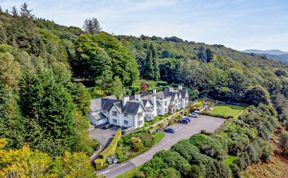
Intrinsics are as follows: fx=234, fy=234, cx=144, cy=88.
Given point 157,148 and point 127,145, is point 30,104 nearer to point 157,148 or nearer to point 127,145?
point 127,145

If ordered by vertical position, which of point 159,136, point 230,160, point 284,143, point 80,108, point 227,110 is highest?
point 80,108

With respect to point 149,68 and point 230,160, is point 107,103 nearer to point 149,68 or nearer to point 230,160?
point 230,160

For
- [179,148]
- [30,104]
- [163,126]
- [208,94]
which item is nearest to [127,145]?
[179,148]

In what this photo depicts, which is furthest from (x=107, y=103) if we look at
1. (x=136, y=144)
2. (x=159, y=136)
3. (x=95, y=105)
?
(x=136, y=144)

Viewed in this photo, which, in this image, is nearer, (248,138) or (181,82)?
(248,138)

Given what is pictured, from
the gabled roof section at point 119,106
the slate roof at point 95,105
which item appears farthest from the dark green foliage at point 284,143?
the slate roof at point 95,105

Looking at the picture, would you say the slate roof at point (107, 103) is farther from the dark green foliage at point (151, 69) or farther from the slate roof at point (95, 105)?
the dark green foliage at point (151, 69)

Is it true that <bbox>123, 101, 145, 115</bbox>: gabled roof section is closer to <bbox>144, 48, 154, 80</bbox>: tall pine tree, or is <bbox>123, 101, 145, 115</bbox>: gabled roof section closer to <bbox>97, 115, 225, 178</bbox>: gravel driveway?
<bbox>97, 115, 225, 178</bbox>: gravel driveway
